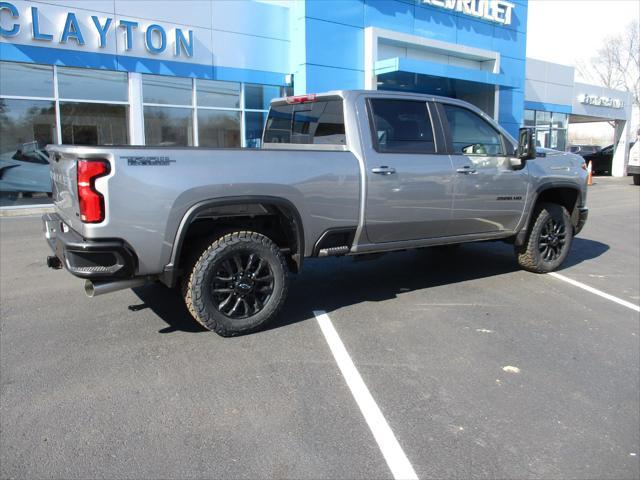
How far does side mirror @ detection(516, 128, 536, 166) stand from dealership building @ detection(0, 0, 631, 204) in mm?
10912

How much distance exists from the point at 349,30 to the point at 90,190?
47.3 feet

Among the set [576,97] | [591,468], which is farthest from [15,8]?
[576,97]

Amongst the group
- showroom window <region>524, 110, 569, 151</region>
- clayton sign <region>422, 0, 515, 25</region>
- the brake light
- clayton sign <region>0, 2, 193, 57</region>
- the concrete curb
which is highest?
clayton sign <region>422, 0, 515, 25</region>

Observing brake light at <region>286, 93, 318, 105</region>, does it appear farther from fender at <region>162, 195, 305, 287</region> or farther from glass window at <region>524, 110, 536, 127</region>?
glass window at <region>524, 110, 536, 127</region>

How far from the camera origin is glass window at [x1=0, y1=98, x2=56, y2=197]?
43.6 ft

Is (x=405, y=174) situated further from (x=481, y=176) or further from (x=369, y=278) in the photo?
(x=369, y=278)

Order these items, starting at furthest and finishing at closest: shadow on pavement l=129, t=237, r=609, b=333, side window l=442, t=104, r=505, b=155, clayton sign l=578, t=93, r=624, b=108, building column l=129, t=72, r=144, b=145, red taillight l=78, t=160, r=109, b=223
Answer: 1. clayton sign l=578, t=93, r=624, b=108
2. building column l=129, t=72, r=144, b=145
3. side window l=442, t=104, r=505, b=155
4. shadow on pavement l=129, t=237, r=609, b=333
5. red taillight l=78, t=160, r=109, b=223

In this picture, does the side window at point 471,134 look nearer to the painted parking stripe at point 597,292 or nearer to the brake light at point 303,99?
the brake light at point 303,99

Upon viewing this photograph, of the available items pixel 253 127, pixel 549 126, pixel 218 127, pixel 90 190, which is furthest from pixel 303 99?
pixel 549 126

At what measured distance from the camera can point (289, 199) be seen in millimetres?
4418

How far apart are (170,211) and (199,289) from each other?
66 centimetres

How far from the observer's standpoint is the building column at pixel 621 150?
30.0 m

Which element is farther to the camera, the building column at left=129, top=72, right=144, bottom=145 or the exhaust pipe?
the building column at left=129, top=72, right=144, bottom=145

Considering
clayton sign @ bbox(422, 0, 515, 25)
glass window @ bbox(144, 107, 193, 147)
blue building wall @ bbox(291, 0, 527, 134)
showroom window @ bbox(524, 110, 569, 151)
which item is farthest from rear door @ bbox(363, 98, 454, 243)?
showroom window @ bbox(524, 110, 569, 151)
